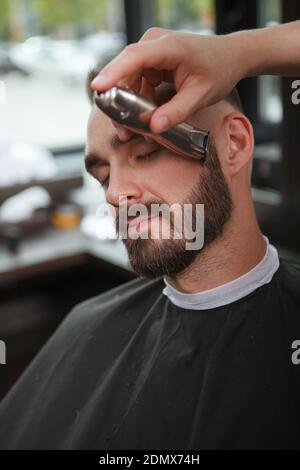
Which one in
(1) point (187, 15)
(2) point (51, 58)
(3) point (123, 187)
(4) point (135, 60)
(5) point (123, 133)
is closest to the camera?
(4) point (135, 60)

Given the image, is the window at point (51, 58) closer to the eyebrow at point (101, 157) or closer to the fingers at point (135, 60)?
the eyebrow at point (101, 157)

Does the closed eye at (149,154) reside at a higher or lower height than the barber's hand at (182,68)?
lower

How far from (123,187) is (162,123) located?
13.2 inches

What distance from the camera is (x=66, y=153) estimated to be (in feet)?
10.8

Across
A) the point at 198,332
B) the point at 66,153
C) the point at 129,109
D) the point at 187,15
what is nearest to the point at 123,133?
the point at 129,109

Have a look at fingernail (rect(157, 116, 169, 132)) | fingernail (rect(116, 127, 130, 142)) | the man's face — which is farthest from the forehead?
fingernail (rect(157, 116, 169, 132))

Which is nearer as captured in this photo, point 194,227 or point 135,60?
point 135,60

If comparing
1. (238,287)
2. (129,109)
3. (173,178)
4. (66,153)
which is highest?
(129,109)

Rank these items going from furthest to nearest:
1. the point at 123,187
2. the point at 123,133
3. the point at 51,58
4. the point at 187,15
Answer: the point at 51,58, the point at 187,15, the point at 123,187, the point at 123,133

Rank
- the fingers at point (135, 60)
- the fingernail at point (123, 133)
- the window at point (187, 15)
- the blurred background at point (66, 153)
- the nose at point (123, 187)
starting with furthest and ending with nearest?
1. the window at point (187, 15)
2. the blurred background at point (66, 153)
3. the nose at point (123, 187)
4. the fingernail at point (123, 133)
5. the fingers at point (135, 60)

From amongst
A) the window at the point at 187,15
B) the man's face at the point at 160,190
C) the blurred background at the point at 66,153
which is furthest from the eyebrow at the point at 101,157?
the window at the point at 187,15

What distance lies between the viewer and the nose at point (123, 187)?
1.18 metres

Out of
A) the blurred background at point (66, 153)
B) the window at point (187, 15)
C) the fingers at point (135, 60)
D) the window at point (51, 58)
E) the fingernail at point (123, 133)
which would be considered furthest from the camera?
the window at point (51, 58)

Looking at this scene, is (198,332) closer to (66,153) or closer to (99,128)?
(99,128)
